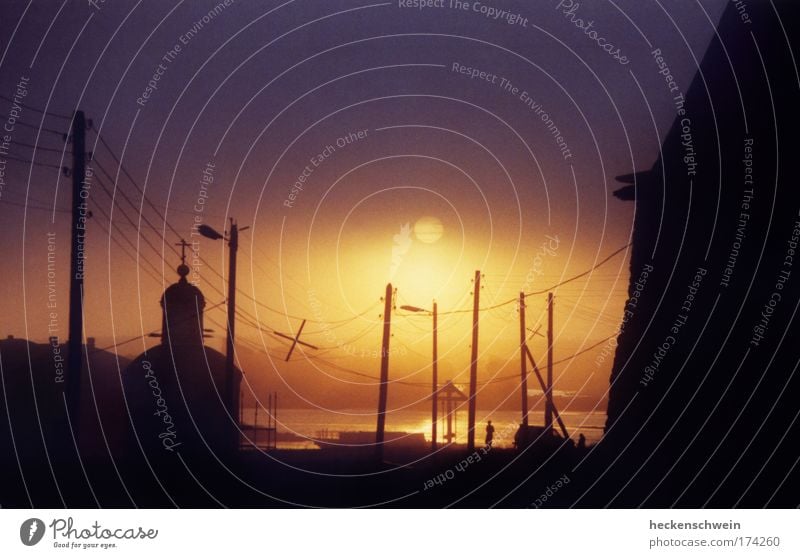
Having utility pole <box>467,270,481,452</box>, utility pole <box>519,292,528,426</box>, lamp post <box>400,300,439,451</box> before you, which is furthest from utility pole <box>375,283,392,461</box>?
utility pole <box>519,292,528,426</box>

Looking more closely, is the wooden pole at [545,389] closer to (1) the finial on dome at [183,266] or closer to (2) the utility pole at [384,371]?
(2) the utility pole at [384,371]

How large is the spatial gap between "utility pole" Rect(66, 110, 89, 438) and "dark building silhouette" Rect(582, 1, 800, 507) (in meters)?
3.34

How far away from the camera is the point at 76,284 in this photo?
680 cm

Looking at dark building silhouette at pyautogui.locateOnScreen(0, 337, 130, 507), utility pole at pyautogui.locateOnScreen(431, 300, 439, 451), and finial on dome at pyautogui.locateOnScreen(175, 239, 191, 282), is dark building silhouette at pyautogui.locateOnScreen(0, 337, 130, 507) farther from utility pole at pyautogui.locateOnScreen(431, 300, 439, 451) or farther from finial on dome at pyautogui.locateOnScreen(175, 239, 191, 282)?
utility pole at pyautogui.locateOnScreen(431, 300, 439, 451)

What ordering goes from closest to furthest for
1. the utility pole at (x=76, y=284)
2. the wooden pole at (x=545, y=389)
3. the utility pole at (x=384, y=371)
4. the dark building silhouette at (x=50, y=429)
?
the dark building silhouette at (x=50, y=429) → the utility pole at (x=76, y=284) → the wooden pole at (x=545, y=389) → the utility pole at (x=384, y=371)

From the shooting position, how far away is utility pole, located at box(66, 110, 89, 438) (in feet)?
22.1

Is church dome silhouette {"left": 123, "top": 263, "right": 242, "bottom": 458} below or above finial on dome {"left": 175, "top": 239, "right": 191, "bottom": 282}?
below

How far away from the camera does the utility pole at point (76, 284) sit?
22.1 feet

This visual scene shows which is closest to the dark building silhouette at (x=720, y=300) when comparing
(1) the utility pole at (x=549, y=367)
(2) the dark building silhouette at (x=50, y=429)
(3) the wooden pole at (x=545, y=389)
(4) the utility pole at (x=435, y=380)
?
(3) the wooden pole at (x=545, y=389)

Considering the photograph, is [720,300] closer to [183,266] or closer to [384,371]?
[384,371]

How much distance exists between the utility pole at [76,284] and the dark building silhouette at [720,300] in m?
3.34

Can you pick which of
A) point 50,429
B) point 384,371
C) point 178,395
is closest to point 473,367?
point 384,371

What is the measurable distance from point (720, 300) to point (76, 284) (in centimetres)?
426
